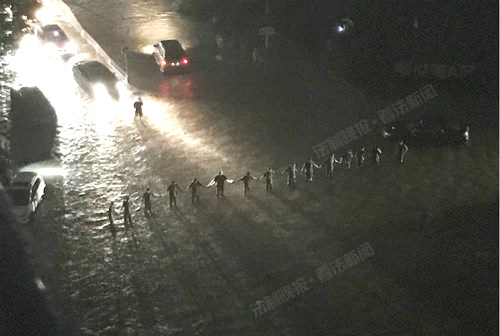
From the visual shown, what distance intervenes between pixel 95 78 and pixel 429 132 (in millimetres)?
17072

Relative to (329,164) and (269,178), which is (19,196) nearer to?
(269,178)

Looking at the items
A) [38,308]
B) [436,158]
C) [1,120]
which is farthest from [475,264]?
[1,120]

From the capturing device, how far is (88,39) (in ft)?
121

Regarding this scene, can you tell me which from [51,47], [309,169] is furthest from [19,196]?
[51,47]

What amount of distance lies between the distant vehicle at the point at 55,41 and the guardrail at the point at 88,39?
1.71m

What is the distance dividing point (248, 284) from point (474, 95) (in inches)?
741

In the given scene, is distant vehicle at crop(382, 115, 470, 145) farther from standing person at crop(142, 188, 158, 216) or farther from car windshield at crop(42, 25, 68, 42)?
car windshield at crop(42, 25, 68, 42)

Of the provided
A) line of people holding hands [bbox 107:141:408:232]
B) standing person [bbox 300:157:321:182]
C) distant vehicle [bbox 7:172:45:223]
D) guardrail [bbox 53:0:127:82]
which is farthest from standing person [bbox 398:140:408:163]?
guardrail [bbox 53:0:127:82]

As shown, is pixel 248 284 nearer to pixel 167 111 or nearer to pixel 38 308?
pixel 38 308

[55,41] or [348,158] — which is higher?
[55,41]

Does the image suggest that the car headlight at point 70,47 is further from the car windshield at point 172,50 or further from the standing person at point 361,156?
the standing person at point 361,156

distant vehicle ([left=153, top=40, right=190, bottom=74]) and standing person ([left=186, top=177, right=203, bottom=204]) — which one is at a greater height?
distant vehicle ([left=153, top=40, right=190, bottom=74])

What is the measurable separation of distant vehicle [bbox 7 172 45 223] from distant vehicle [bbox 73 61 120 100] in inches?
390

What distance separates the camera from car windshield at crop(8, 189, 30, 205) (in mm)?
19375
